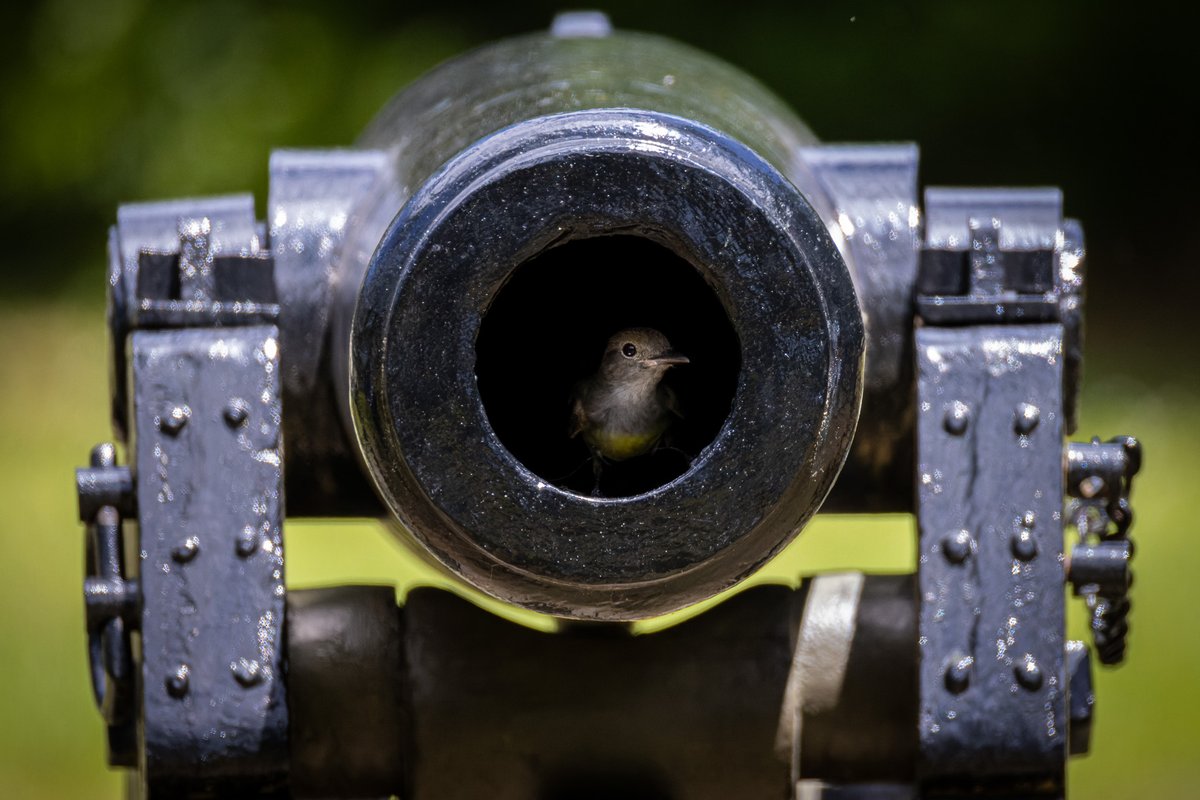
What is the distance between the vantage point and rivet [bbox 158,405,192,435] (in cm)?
189

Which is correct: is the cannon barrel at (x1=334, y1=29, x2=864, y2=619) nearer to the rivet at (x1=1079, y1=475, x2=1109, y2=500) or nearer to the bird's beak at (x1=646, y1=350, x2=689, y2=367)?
the bird's beak at (x1=646, y1=350, x2=689, y2=367)

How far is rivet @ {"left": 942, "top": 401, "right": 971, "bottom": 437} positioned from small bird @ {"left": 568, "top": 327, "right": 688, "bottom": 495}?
290 mm

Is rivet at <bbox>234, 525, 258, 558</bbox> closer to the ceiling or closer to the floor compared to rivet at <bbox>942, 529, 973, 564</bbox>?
closer to the ceiling

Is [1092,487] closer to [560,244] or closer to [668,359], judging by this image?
[668,359]

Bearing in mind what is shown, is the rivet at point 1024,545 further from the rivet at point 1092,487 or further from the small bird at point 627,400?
the small bird at point 627,400

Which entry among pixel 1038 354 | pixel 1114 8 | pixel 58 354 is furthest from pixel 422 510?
pixel 1114 8

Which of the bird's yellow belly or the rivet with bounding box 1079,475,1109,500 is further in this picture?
the rivet with bounding box 1079,475,1109,500

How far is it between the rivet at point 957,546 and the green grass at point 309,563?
5.15ft

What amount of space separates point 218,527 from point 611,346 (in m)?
0.44

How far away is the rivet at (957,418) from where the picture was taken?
1922mm

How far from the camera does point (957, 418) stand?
1.92 metres

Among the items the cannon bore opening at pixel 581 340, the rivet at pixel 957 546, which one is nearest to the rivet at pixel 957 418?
the rivet at pixel 957 546

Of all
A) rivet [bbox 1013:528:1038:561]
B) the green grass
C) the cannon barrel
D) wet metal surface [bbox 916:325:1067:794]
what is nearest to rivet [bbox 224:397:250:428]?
the cannon barrel

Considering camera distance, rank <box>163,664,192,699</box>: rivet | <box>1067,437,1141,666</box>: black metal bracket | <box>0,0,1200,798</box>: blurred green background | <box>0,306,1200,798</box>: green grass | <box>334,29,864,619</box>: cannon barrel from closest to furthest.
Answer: <box>334,29,864,619</box>: cannon barrel → <box>163,664,192,699</box>: rivet → <box>1067,437,1141,666</box>: black metal bracket → <box>0,306,1200,798</box>: green grass → <box>0,0,1200,798</box>: blurred green background
